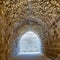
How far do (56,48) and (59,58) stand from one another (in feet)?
3.12

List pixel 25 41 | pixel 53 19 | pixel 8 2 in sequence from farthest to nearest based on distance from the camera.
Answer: pixel 25 41
pixel 53 19
pixel 8 2

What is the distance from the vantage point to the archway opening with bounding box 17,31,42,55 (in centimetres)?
2306

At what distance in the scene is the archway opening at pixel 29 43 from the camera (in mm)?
23062

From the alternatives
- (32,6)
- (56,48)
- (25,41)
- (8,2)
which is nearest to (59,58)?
(56,48)

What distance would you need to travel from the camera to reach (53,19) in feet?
33.3

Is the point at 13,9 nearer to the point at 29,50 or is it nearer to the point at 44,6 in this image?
the point at 44,6

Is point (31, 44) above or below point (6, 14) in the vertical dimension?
below

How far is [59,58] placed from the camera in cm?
952

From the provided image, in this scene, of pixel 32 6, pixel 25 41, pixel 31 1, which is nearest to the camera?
pixel 31 1

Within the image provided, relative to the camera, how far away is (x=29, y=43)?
76.5 feet

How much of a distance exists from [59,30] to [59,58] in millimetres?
1369

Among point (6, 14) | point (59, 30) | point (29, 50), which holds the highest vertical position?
point (6, 14)

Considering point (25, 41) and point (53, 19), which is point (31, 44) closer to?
point (25, 41)

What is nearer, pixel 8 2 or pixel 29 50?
pixel 8 2
